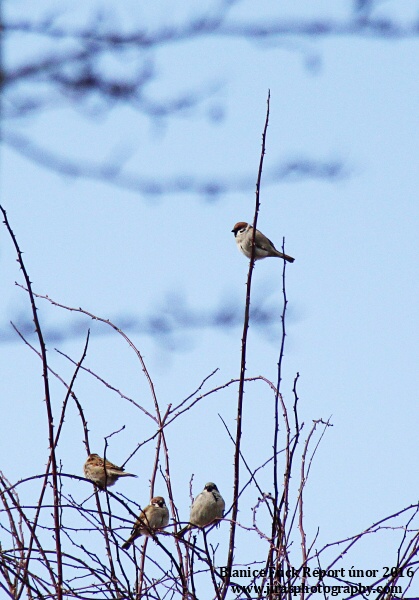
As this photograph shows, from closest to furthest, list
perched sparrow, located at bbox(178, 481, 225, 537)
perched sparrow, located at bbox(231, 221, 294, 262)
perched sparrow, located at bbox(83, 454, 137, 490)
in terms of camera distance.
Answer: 1. perched sparrow, located at bbox(178, 481, 225, 537)
2. perched sparrow, located at bbox(83, 454, 137, 490)
3. perched sparrow, located at bbox(231, 221, 294, 262)

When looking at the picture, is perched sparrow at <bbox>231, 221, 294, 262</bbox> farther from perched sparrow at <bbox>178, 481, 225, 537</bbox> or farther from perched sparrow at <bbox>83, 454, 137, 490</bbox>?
perched sparrow at <bbox>178, 481, 225, 537</bbox>

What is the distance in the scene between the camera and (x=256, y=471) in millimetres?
3953

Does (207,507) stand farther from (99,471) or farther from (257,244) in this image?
(257,244)

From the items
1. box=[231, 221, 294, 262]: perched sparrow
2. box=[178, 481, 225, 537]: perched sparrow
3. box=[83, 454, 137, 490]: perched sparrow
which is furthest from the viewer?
box=[231, 221, 294, 262]: perched sparrow

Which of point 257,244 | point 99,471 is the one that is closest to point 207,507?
point 99,471

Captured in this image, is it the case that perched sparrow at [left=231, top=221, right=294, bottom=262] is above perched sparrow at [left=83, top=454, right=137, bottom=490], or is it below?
above

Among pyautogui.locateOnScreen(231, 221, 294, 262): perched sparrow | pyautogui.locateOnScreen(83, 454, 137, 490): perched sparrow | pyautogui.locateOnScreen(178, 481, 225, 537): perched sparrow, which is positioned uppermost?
pyautogui.locateOnScreen(231, 221, 294, 262): perched sparrow

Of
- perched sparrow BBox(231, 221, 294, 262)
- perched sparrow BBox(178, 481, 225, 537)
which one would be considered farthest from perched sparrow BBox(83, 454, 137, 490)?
perched sparrow BBox(231, 221, 294, 262)

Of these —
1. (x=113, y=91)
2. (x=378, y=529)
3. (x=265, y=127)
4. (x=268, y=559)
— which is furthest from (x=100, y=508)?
(x=113, y=91)

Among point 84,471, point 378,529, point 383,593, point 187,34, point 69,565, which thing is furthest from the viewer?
point 84,471

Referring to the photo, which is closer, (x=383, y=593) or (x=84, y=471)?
(x=383, y=593)

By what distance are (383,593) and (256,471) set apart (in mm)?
912

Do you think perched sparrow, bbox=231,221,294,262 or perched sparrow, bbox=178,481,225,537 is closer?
perched sparrow, bbox=178,481,225,537

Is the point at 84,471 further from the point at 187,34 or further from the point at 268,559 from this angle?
the point at 187,34
